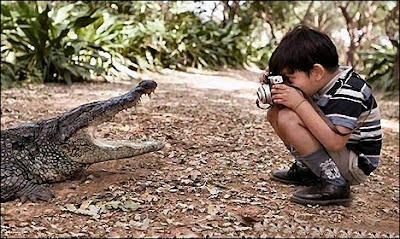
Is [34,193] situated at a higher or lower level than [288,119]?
lower

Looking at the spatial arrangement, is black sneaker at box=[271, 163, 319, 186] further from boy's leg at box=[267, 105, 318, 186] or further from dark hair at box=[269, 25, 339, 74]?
dark hair at box=[269, 25, 339, 74]

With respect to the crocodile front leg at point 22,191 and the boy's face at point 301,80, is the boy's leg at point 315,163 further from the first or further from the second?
the crocodile front leg at point 22,191

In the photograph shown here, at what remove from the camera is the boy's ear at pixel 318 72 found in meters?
2.33

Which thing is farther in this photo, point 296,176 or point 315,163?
point 296,176

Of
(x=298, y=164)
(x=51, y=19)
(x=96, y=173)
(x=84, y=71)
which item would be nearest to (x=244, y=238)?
(x=298, y=164)

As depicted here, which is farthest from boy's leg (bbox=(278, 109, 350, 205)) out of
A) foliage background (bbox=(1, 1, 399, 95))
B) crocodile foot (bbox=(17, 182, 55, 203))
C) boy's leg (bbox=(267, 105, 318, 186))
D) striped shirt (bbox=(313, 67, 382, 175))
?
foliage background (bbox=(1, 1, 399, 95))

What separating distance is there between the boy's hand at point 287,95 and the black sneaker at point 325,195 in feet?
1.40

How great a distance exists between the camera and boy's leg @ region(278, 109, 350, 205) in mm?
2338

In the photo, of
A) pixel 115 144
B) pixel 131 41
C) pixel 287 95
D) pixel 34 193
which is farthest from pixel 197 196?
pixel 131 41

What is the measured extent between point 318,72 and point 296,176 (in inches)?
27.6

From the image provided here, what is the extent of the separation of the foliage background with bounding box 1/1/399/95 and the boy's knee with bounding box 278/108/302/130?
510 cm

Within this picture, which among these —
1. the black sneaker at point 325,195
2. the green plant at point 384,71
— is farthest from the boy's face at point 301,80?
the green plant at point 384,71

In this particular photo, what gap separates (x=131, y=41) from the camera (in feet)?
29.9

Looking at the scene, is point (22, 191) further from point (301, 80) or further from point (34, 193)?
point (301, 80)
